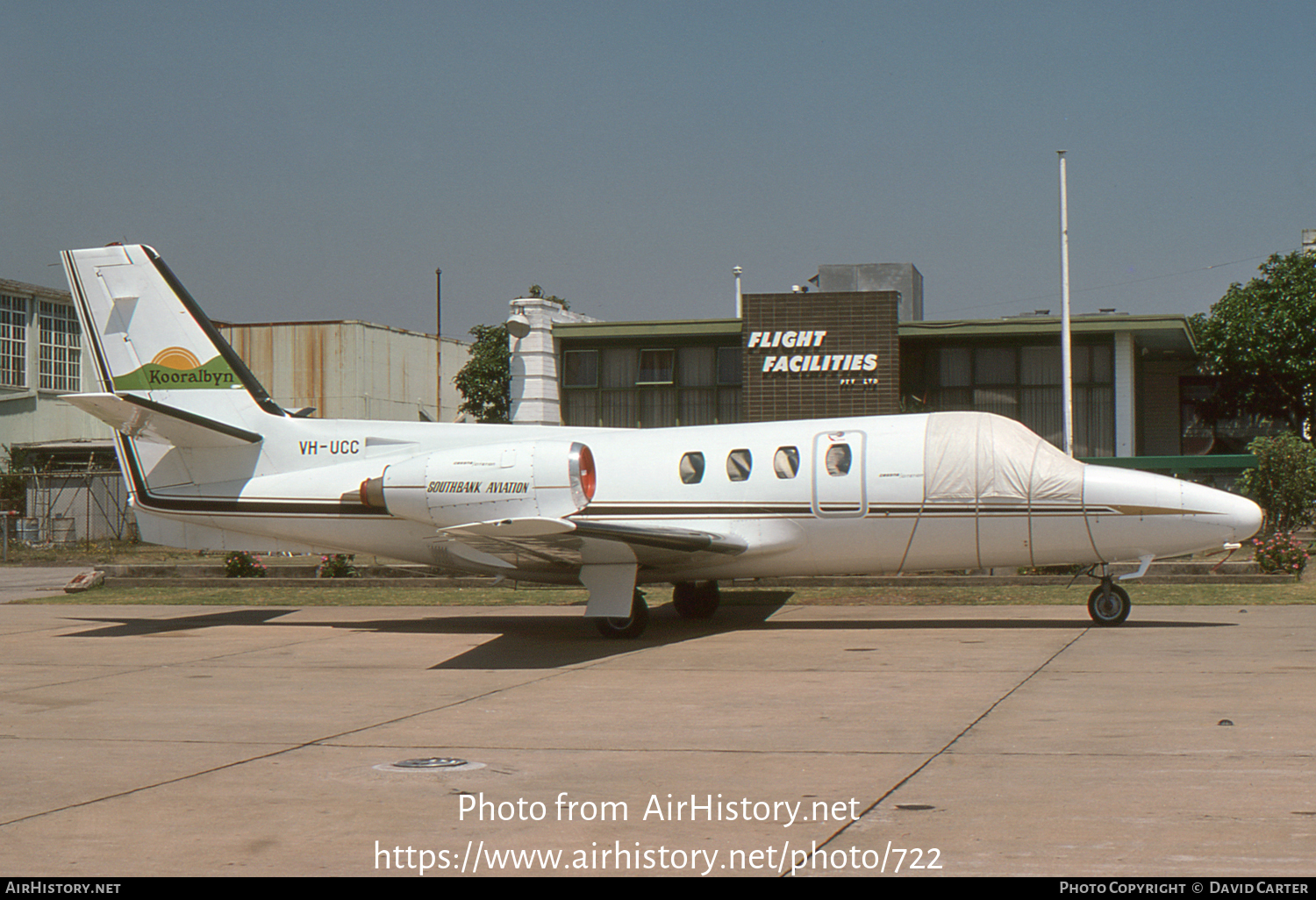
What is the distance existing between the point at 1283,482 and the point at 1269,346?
19.3 metres

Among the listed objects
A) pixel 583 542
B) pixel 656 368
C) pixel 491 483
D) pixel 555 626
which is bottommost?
pixel 555 626

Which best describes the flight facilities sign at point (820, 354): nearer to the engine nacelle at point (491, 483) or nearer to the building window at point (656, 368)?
the building window at point (656, 368)

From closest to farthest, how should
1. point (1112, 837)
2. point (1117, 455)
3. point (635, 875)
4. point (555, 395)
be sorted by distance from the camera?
point (635, 875) → point (1112, 837) → point (1117, 455) → point (555, 395)

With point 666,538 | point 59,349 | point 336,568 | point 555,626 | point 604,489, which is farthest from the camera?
point 59,349

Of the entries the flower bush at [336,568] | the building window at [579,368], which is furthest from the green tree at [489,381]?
the flower bush at [336,568]

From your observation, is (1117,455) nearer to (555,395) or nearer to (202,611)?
(555,395)

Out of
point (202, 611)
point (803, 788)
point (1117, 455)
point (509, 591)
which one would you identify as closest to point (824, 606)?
point (509, 591)

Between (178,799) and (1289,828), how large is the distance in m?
5.88

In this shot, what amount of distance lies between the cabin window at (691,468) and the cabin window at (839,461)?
1.71m

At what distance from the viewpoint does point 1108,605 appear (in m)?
15.5

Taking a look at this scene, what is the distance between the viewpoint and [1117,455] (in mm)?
35750

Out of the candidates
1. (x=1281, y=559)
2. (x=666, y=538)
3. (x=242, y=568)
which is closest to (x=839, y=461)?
(x=666, y=538)

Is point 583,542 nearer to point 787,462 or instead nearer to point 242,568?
point 787,462

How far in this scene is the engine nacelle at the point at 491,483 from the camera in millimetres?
14938
